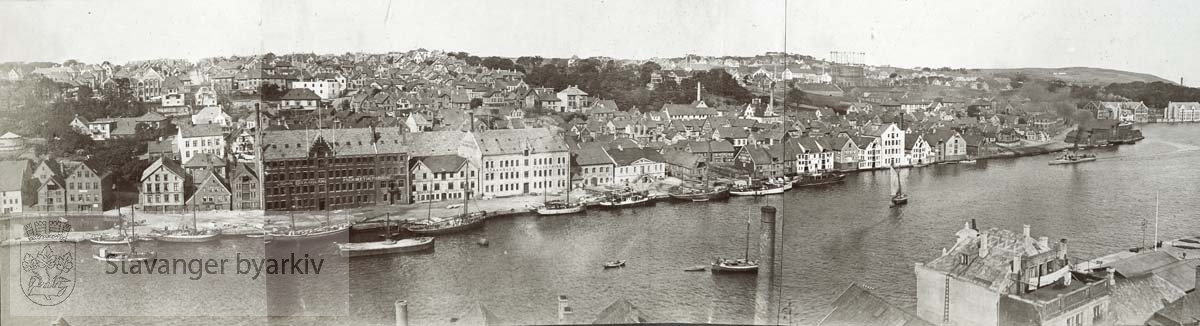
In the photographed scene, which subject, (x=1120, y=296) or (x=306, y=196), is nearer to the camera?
(x=1120, y=296)

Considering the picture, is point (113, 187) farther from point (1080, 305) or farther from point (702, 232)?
point (1080, 305)

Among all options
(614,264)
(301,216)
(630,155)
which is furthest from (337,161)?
(630,155)

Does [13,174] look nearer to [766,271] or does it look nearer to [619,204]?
[619,204]

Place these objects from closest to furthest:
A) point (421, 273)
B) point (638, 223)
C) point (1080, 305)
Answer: point (1080, 305)
point (421, 273)
point (638, 223)

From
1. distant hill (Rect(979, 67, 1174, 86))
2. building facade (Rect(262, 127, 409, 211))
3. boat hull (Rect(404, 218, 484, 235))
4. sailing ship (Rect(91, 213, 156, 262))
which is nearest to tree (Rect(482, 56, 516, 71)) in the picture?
building facade (Rect(262, 127, 409, 211))

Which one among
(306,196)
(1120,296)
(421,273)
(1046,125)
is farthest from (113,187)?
(1046,125)

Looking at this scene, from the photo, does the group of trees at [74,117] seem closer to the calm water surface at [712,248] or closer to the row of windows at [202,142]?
the row of windows at [202,142]

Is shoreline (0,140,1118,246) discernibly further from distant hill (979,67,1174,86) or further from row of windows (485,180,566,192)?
distant hill (979,67,1174,86)
